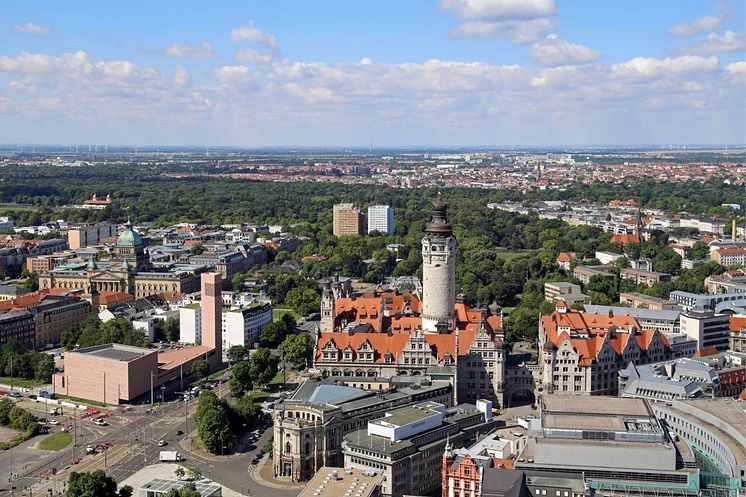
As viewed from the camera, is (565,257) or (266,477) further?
(565,257)

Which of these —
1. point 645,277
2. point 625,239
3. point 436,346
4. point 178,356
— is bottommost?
point 178,356

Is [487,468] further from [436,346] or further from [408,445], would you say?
[436,346]

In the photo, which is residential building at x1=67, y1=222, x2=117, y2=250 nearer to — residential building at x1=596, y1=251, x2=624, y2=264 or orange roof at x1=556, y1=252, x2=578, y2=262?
orange roof at x1=556, y1=252, x2=578, y2=262

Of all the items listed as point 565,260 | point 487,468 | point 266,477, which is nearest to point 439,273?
point 266,477

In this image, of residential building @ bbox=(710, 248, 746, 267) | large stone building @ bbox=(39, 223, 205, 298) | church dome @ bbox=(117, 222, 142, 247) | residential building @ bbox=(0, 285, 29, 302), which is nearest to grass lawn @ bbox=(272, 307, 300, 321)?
large stone building @ bbox=(39, 223, 205, 298)

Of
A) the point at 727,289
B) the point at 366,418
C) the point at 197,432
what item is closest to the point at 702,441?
the point at 366,418

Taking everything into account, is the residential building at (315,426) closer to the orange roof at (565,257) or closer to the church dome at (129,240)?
the church dome at (129,240)
